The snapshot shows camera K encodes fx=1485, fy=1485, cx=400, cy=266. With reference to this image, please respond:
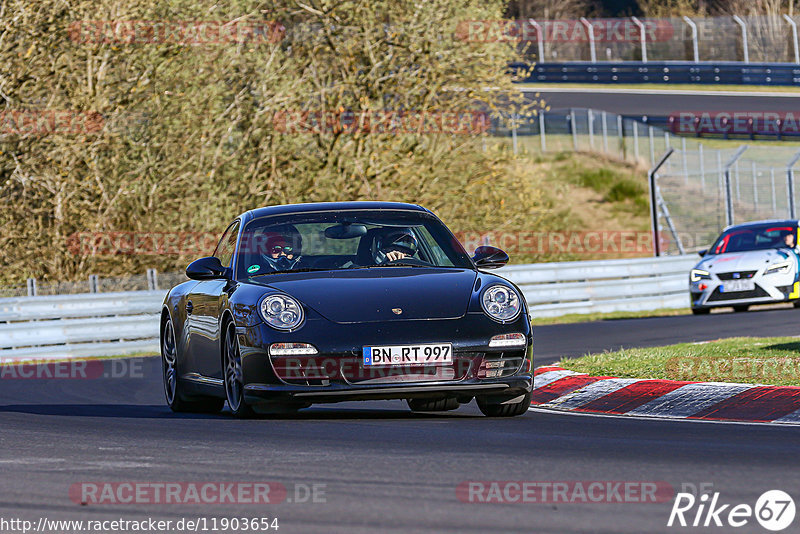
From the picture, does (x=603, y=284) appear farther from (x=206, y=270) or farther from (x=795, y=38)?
(x=795, y=38)

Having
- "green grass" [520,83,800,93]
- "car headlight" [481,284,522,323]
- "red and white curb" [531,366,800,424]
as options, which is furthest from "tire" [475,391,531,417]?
"green grass" [520,83,800,93]

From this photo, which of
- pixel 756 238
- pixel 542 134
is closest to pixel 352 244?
pixel 756 238

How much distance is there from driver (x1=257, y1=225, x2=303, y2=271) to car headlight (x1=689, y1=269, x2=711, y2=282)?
1397cm

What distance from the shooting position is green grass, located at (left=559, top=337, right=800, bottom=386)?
1031 centimetres

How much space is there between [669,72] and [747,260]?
111 feet

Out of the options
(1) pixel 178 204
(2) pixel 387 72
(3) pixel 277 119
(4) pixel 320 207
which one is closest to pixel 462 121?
(2) pixel 387 72

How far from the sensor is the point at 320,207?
404 inches

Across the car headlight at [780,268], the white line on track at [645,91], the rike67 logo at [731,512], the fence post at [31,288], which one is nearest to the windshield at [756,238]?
the car headlight at [780,268]

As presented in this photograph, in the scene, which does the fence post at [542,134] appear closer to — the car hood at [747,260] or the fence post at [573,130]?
the fence post at [573,130]

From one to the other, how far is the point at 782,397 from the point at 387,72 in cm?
1957

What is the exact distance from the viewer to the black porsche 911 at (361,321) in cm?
871

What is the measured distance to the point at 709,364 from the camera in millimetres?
11086

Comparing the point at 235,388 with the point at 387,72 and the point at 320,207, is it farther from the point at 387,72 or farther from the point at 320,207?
the point at 387,72

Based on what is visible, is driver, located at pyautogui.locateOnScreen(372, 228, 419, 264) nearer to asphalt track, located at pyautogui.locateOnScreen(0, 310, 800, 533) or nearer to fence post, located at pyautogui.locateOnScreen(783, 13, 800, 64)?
asphalt track, located at pyautogui.locateOnScreen(0, 310, 800, 533)
